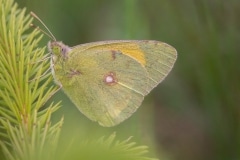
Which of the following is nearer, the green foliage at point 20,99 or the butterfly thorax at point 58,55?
the green foliage at point 20,99

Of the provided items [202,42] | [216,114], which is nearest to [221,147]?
[216,114]

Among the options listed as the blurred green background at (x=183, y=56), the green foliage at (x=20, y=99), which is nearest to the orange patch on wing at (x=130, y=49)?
the blurred green background at (x=183, y=56)

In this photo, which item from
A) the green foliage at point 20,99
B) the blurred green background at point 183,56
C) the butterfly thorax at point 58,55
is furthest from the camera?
the blurred green background at point 183,56

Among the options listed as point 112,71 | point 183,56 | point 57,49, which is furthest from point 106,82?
point 183,56

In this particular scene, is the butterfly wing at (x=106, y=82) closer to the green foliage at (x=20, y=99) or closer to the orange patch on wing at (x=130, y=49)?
the orange patch on wing at (x=130, y=49)

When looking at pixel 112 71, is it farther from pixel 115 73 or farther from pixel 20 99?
pixel 20 99

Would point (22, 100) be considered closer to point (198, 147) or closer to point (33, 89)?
point (33, 89)

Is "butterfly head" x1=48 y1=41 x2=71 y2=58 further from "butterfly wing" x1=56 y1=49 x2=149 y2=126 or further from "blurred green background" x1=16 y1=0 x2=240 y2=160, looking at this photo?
"blurred green background" x1=16 y1=0 x2=240 y2=160
